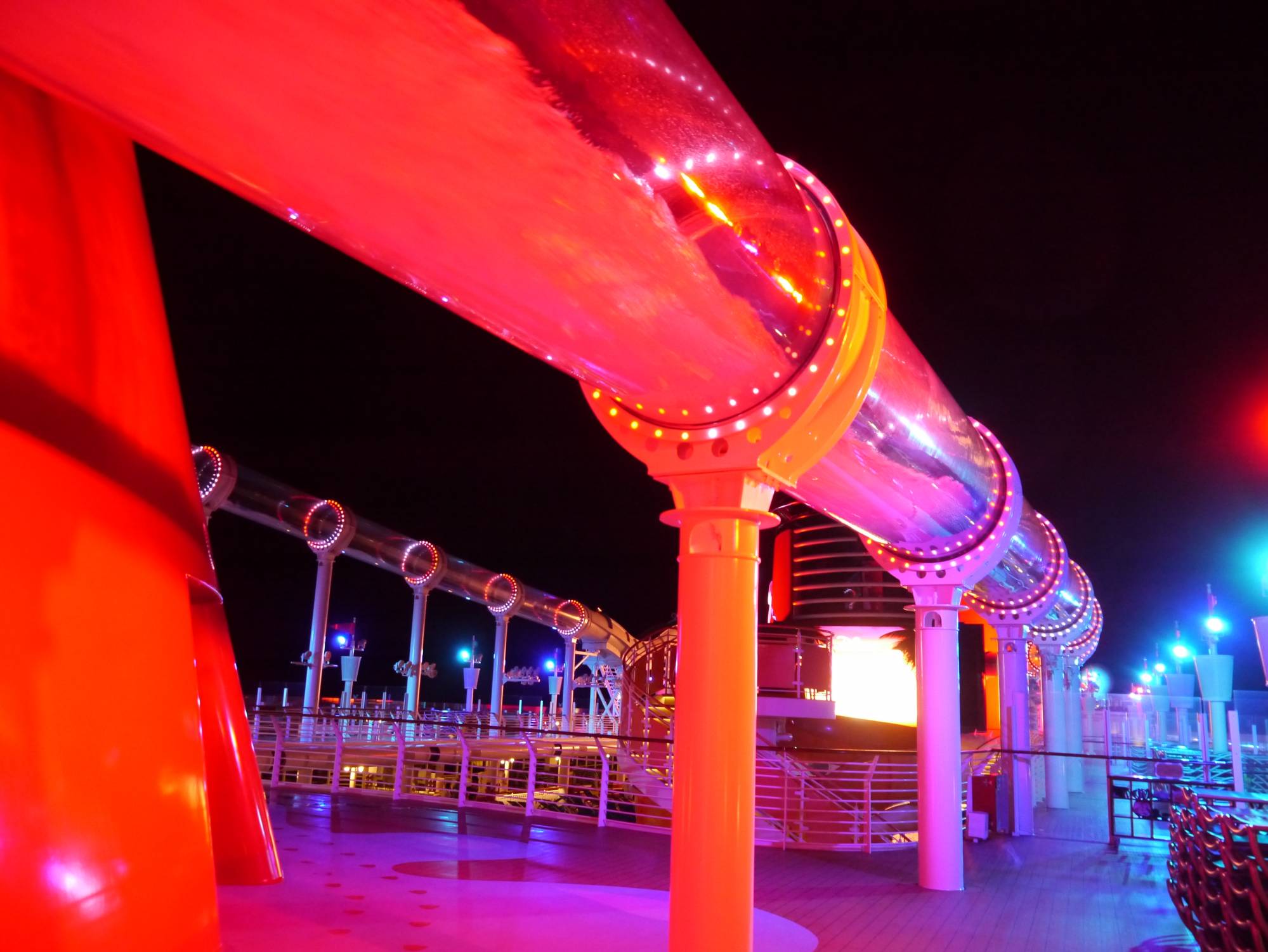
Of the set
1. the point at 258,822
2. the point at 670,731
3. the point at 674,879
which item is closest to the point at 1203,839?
the point at 674,879

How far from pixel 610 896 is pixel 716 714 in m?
3.49

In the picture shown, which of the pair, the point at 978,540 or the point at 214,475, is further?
the point at 214,475

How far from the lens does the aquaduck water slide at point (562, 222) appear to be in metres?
1.54

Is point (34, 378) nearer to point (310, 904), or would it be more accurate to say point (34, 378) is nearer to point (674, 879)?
point (674, 879)

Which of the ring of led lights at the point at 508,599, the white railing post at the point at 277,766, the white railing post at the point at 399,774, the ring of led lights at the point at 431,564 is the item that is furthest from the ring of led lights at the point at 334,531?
the white railing post at the point at 399,774

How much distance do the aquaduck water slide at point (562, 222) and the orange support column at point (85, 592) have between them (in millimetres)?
18

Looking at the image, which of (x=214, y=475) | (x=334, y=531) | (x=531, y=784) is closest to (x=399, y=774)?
(x=531, y=784)

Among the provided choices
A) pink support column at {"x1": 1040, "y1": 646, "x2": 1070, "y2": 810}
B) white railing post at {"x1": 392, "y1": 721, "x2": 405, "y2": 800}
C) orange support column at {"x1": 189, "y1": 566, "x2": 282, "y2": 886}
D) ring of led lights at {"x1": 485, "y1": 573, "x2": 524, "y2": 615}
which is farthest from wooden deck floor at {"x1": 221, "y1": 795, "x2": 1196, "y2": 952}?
ring of led lights at {"x1": 485, "y1": 573, "x2": 524, "y2": 615}

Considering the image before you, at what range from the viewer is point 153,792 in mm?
1646

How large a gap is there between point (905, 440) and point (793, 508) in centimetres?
2243

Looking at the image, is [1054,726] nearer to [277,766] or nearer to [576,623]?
[277,766]

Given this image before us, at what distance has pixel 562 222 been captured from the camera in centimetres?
212

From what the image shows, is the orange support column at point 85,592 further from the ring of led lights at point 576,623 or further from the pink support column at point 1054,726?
the ring of led lights at point 576,623

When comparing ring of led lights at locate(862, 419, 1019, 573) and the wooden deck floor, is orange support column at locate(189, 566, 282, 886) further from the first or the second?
ring of led lights at locate(862, 419, 1019, 573)
